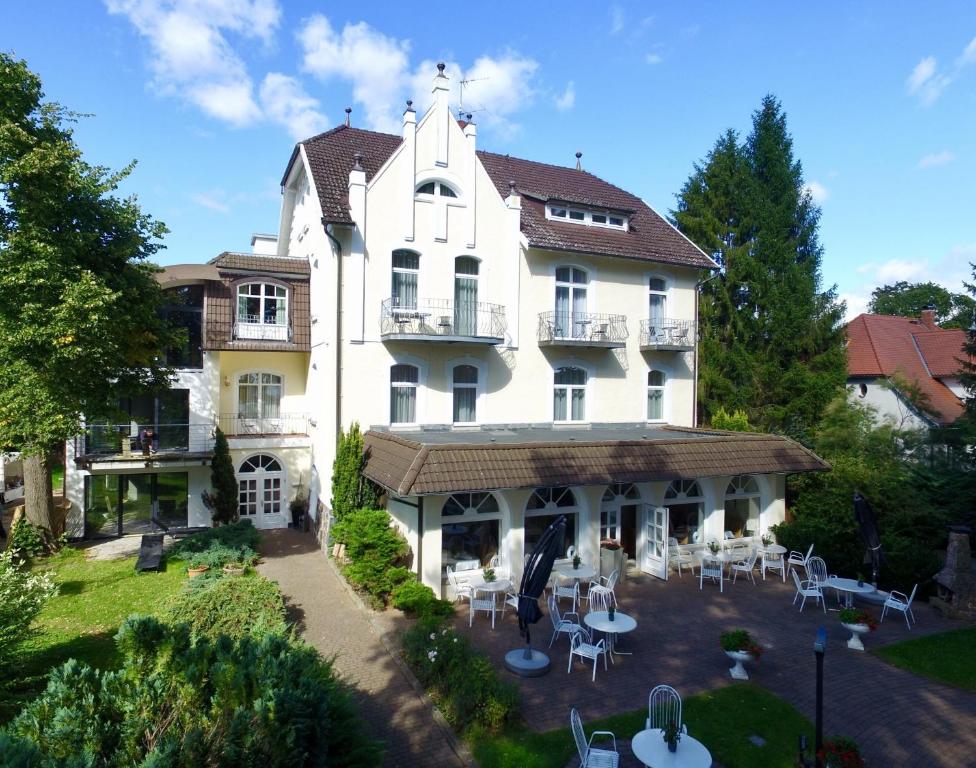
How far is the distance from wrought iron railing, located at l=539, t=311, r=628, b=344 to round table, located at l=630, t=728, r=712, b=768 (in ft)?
41.6

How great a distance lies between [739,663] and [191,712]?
337 inches

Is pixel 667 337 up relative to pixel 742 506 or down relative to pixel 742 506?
up

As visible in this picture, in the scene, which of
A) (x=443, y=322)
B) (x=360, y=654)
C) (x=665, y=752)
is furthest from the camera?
(x=443, y=322)

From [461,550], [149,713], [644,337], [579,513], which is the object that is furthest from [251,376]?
[149,713]

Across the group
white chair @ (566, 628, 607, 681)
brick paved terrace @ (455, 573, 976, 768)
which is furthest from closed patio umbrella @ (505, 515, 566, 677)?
white chair @ (566, 628, 607, 681)

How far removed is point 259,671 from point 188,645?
1.37m

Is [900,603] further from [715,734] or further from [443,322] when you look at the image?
[443,322]

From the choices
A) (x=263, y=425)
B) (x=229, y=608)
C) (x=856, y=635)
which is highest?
(x=263, y=425)

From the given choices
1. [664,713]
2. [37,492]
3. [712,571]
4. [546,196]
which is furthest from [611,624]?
[37,492]

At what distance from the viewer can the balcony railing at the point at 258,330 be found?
19.5 m

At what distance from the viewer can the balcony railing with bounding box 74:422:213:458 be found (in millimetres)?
18750

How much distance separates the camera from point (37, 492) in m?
17.0

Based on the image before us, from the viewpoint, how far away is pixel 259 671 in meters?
6.14

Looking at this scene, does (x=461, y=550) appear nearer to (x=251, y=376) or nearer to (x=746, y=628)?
(x=746, y=628)
